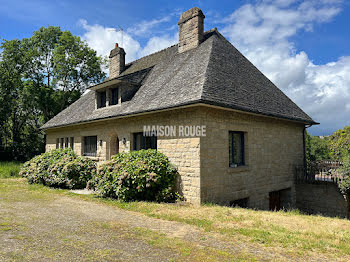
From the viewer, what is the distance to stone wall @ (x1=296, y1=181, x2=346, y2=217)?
11914 millimetres

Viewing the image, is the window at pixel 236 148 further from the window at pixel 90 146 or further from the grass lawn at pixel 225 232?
the window at pixel 90 146

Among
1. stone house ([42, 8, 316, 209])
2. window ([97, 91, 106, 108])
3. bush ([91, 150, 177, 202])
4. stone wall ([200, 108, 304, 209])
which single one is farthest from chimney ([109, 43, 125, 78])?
stone wall ([200, 108, 304, 209])

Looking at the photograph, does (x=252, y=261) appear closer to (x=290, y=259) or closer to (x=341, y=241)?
(x=290, y=259)

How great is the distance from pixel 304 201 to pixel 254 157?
14.4ft

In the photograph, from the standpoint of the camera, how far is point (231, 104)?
9164 millimetres

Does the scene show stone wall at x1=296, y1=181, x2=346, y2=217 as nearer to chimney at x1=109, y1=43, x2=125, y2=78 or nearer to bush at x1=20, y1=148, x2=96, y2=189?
bush at x1=20, y1=148, x2=96, y2=189

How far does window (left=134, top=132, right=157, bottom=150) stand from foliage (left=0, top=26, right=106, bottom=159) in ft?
63.9

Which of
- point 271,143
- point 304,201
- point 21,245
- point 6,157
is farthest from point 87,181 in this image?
point 6,157

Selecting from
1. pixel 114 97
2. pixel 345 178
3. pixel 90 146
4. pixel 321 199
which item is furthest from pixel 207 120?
pixel 90 146

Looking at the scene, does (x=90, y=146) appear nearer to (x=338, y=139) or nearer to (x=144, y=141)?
(x=144, y=141)

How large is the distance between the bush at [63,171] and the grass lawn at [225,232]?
3.02m

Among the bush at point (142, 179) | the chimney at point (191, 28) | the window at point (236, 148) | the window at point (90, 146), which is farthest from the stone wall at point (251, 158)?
the window at point (90, 146)

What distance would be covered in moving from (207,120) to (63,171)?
7.37 meters

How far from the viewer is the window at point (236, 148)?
33.8 feet
